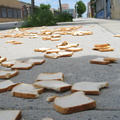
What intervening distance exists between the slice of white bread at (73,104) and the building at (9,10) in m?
38.5

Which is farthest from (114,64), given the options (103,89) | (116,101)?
(116,101)

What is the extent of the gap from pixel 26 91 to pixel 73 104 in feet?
1.35

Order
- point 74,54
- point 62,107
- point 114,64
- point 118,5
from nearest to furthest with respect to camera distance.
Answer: point 62,107 < point 114,64 < point 74,54 < point 118,5

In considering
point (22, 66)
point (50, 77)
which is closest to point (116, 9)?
point (22, 66)

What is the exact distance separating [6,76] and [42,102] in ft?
2.20

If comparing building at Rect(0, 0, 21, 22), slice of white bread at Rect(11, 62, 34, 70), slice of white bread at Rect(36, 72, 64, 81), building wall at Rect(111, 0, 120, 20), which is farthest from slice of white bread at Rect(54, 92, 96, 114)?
building at Rect(0, 0, 21, 22)

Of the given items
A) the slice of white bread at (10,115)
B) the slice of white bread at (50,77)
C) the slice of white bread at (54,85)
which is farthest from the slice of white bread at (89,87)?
the slice of white bread at (10,115)

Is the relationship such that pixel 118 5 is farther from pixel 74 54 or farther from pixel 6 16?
pixel 6 16

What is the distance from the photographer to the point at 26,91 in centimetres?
149

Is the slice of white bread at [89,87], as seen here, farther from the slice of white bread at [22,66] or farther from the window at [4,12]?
the window at [4,12]

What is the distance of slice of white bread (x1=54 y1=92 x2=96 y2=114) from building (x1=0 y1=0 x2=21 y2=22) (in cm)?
3848

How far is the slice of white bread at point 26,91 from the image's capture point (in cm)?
145

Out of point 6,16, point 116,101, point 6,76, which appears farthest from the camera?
point 6,16

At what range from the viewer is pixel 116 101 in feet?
4.40
